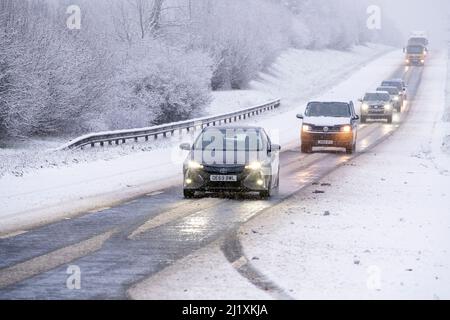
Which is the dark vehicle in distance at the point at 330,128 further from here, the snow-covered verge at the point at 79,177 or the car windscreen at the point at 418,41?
the car windscreen at the point at 418,41

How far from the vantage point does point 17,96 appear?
35281mm

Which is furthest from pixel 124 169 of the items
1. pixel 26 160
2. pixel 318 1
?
pixel 318 1

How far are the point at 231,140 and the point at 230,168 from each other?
146cm

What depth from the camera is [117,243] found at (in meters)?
12.4

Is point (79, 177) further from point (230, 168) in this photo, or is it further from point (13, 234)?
point (13, 234)

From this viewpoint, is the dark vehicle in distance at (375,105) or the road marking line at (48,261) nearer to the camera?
the road marking line at (48,261)

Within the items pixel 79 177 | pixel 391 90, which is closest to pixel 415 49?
pixel 391 90

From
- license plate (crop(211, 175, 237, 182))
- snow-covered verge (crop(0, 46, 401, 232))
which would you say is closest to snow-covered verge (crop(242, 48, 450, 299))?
license plate (crop(211, 175, 237, 182))

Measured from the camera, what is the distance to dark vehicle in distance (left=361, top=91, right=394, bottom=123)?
5175cm

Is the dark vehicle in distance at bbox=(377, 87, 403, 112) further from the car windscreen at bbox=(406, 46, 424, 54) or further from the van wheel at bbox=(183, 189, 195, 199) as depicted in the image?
the car windscreen at bbox=(406, 46, 424, 54)

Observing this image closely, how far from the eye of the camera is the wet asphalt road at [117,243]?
9.49m

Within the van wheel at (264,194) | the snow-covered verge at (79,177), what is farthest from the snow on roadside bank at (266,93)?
the van wheel at (264,194)

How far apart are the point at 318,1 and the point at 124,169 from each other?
404 ft
